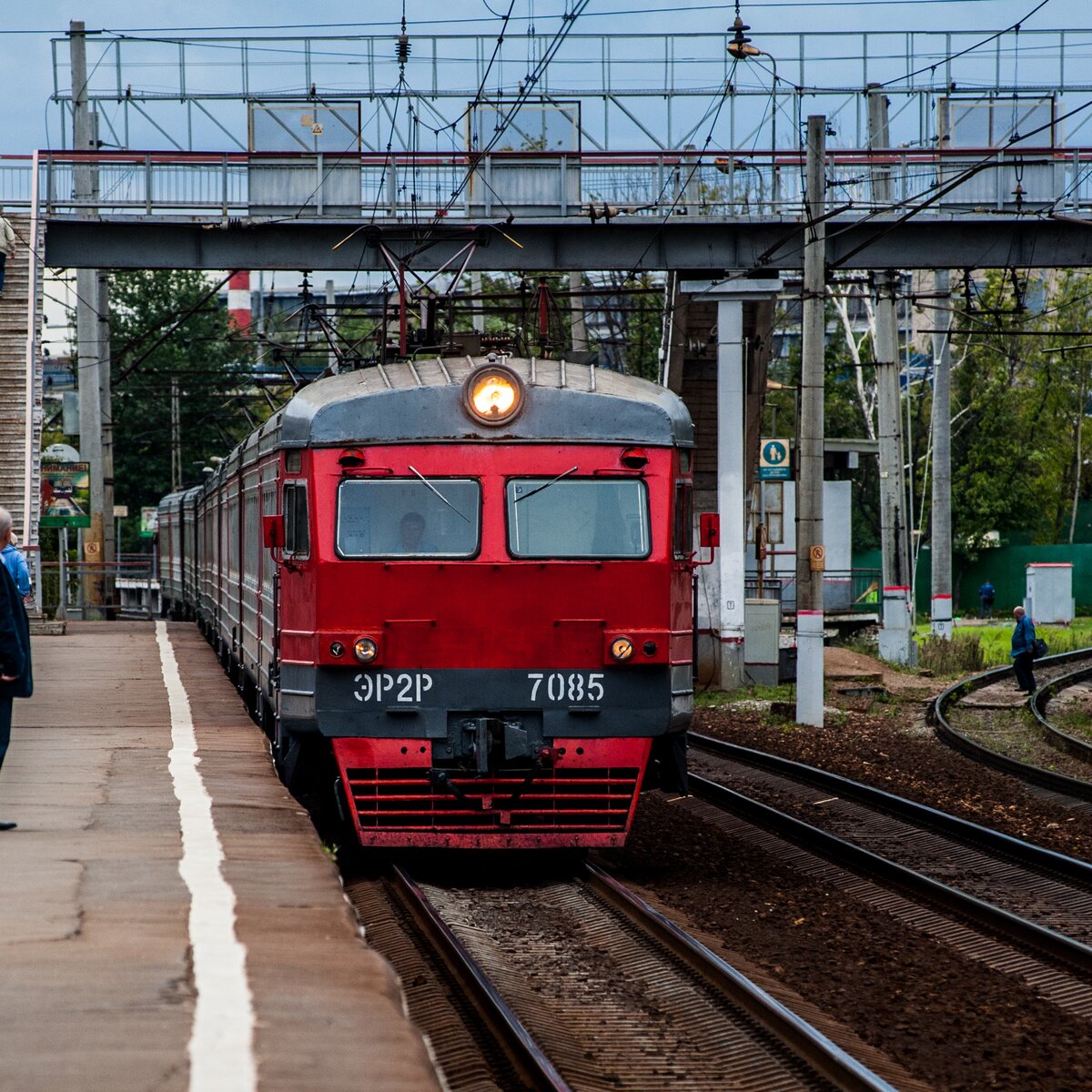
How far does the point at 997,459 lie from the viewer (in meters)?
56.0

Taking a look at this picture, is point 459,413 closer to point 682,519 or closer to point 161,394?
point 682,519

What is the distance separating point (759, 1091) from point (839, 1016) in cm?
120

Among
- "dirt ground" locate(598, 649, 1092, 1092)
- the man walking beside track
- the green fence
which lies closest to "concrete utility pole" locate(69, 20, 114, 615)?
"dirt ground" locate(598, 649, 1092, 1092)

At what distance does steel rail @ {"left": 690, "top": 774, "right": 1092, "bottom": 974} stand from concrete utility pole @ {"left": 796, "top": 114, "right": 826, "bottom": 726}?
218 inches

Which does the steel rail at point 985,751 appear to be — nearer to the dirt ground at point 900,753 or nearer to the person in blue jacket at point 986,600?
the dirt ground at point 900,753

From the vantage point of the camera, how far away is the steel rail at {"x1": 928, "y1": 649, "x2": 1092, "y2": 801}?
602 inches

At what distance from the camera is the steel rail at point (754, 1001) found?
611cm

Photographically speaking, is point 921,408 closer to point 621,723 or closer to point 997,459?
point 997,459

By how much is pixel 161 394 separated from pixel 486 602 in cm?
5203

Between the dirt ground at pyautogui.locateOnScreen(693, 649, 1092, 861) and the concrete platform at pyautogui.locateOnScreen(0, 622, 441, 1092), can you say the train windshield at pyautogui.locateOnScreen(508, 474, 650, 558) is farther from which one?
the dirt ground at pyautogui.locateOnScreen(693, 649, 1092, 861)

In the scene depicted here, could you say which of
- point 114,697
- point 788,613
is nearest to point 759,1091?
point 114,697

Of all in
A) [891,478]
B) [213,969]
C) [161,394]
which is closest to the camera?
[213,969]

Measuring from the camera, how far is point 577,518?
10094 millimetres

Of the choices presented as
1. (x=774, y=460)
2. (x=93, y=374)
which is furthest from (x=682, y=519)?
(x=93, y=374)
